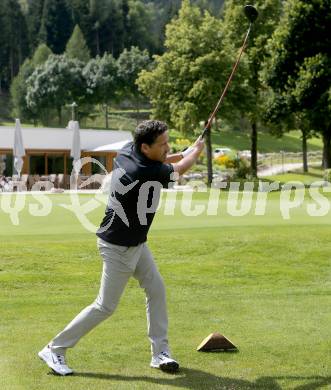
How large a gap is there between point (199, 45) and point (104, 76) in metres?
65.5

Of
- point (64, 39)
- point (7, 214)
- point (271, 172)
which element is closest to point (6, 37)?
point (64, 39)

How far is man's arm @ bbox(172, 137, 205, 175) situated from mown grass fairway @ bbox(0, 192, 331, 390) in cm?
186

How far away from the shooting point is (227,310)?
31.4 feet

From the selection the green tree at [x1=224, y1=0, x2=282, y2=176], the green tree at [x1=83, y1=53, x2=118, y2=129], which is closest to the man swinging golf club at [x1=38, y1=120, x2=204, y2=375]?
the green tree at [x1=224, y1=0, x2=282, y2=176]

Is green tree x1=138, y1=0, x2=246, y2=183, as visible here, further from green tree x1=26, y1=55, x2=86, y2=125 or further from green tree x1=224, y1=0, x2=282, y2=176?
green tree x1=26, y1=55, x2=86, y2=125

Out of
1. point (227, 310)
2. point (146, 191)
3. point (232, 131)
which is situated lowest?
point (232, 131)

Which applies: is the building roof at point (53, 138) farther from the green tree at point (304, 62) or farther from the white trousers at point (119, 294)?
the white trousers at point (119, 294)

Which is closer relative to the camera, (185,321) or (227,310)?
(185,321)

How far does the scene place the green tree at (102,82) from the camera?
113m

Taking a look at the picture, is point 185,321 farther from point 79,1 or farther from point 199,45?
point 79,1

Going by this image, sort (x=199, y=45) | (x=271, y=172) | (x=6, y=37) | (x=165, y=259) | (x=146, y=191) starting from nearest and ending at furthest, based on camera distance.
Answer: (x=146, y=191)
(x=165, y=259)
(x=199, y=45)
(x=271, y=172)
(x=6, y=37)

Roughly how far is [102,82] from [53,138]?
58519mm

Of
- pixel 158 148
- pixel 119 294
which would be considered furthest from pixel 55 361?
pixel 158 148

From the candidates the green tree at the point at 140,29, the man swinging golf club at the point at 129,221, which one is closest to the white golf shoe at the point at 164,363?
the man swinging golf club at the point at 129,221
